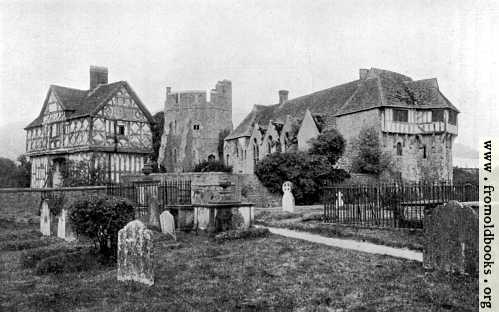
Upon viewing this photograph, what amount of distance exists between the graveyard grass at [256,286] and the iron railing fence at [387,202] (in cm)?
434

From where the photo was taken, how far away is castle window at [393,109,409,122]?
36062 millimetres

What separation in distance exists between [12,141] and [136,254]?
166 m

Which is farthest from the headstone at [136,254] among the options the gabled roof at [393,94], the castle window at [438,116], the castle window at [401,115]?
the castle window at [438,116]

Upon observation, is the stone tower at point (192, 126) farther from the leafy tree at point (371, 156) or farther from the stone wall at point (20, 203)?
the stone wall at point (20, 203)

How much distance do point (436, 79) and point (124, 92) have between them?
25.7m

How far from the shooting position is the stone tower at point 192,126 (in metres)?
55.0

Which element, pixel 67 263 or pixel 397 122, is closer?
pixel 67 263

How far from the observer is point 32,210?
23.1 metres

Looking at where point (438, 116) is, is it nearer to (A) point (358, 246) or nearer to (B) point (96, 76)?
(A) point (358, 246)

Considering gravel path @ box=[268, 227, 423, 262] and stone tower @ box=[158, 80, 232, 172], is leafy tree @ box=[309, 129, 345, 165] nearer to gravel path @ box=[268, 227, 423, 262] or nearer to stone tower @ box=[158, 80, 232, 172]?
stone tower @ box=[158, 80, 232, 172]

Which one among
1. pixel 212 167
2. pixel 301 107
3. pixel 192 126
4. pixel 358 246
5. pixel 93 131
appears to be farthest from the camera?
pixel 192 126

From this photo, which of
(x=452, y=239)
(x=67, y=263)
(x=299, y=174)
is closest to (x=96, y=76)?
(x=299, y=174)

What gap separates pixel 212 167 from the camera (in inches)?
2019

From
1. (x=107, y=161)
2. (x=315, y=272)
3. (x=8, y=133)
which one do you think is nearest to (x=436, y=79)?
(x=107, y=161)
